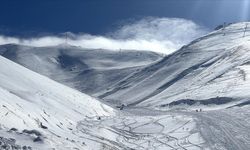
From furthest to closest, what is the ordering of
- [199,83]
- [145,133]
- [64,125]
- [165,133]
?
[199,83]
[145,133]
[165,133]
[64,125]

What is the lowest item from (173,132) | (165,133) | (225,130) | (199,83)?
(165,133)

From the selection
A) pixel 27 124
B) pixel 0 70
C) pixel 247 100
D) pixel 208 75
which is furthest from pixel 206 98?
pixel 27 124

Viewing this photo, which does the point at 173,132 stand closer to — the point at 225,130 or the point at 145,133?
the point at 145,133

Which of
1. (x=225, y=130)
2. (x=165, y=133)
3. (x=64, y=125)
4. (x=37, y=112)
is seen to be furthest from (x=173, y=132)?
(x=37, y=112)

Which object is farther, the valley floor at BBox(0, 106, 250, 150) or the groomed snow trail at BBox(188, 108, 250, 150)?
the groomed snow trail at BBox(188, 108, 250, 150)

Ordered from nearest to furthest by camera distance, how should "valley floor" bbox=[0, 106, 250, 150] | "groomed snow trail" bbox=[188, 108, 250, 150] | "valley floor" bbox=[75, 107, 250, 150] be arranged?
"valley floor" bbox=[0, 106, 250, 150] → "valley floor" bbox=[75, 107, 250, 150] → "groomed snow trail" bbox=[188, 108, 250, 150]

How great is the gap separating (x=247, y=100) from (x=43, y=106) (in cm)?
3883

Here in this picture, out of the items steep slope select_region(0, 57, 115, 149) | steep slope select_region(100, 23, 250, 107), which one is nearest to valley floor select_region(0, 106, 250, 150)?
steep slope select_region(0, 57, 115, 149)

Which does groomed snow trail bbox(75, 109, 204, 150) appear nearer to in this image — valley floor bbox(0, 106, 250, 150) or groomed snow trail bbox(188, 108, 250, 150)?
valley floor bbox(0, 106, 250, 150)

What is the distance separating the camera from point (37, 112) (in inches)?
1994

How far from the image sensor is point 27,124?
140 feet

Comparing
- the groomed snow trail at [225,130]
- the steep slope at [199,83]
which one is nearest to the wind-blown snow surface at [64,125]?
the groomed snow trail at [225,130]

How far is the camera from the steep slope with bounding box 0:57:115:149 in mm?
38000

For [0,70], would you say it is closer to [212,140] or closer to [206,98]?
[212,140]
